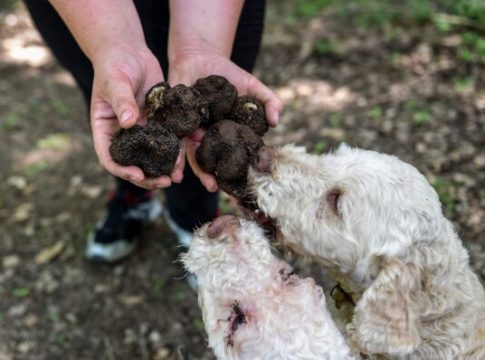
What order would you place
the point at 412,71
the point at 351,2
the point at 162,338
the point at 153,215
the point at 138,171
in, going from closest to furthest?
the point at 138,171, the point at 162,338, the point at 153,215, the point at 412,71, the point at 351,2

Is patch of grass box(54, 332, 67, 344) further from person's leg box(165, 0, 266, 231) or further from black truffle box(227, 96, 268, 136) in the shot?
black truffle box(227, 96, 268, 136)

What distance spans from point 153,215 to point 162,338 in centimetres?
110

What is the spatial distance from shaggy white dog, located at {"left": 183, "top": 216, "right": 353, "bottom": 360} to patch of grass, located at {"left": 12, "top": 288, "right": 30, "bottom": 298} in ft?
7.58

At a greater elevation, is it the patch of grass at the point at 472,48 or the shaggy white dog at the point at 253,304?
the shaggy white dog at the point at 253,304

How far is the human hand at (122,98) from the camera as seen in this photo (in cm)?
232

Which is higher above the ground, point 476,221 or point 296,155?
point 296,155

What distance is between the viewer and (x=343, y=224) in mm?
2459

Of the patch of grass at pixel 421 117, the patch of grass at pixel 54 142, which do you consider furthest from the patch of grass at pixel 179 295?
the patch of grass at pixel 421 117

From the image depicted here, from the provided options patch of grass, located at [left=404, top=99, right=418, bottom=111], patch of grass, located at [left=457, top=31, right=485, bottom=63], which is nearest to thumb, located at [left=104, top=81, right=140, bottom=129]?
patch of grass, located at [left=404, top=99, right=418, bottom=111]

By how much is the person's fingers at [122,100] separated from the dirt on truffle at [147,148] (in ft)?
0.19

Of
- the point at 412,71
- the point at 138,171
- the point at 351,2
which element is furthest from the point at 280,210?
the point at 351,2

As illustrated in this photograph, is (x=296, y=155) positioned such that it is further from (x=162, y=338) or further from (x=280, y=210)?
(x=162, y=338)

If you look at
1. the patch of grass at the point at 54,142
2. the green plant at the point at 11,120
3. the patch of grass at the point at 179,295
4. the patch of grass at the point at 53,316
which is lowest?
the green plant at the point at 11,120

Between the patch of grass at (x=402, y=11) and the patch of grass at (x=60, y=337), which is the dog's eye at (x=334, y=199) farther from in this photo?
the patch of grass at (x=402, y=11)
